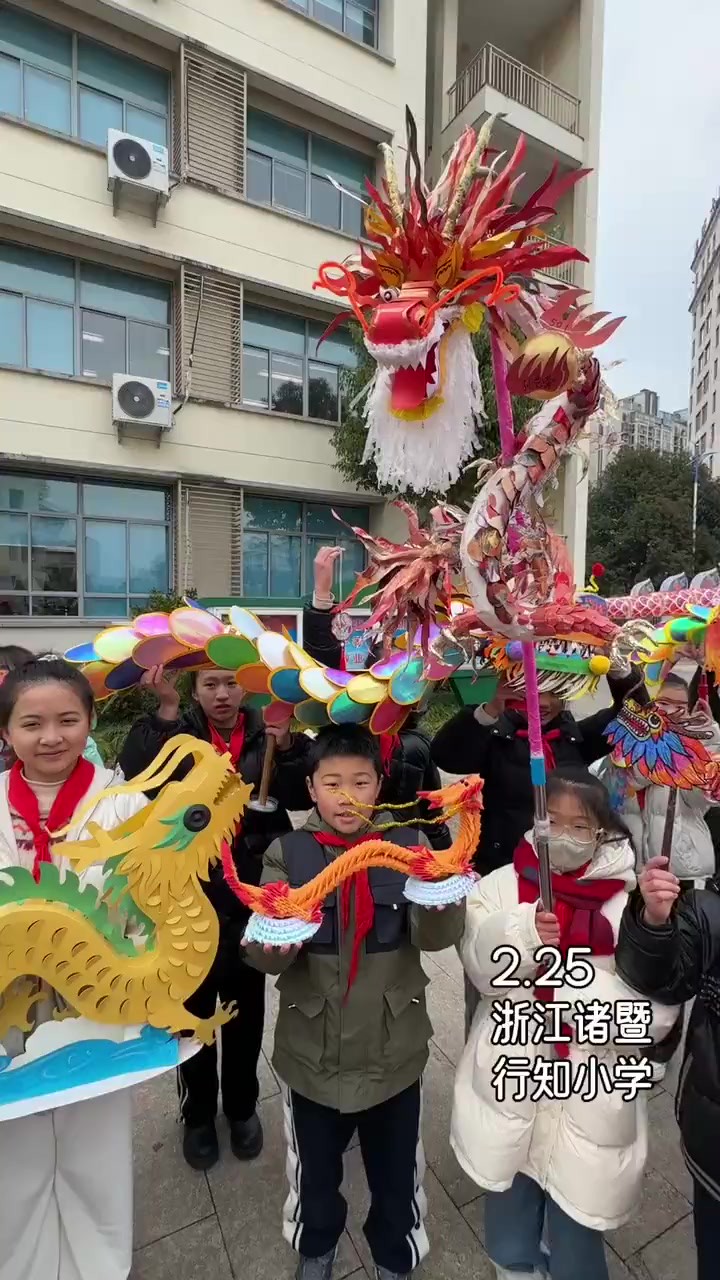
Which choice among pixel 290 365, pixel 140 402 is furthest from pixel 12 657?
pixel 290 365

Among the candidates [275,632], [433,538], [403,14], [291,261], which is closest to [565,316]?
[433,538]

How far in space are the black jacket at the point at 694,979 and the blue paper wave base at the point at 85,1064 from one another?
37.2 inches

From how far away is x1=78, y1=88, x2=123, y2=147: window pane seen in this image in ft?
26.5

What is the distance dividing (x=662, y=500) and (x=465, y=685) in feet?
68.3

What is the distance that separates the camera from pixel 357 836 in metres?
1.55

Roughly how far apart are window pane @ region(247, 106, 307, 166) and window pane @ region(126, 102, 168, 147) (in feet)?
3.90

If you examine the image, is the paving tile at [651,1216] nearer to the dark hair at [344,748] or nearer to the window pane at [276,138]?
the dark hair at [344,748]

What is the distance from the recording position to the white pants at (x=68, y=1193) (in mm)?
1423

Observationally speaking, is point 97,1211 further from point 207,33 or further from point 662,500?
point 662,500

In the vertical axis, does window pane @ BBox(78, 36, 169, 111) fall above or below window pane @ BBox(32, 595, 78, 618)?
above

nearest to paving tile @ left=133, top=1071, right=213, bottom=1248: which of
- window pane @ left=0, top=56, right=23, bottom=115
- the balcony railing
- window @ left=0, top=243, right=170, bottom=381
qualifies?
window @ left=0, top=243, right=170, bottom=381

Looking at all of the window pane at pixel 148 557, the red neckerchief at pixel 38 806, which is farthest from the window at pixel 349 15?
the red neckerchief at pixel 38 806

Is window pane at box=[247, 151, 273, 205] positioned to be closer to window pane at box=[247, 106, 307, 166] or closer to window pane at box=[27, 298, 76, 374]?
window pane at box=[247, 106, 307, 166]

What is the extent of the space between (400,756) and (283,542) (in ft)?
27.4
